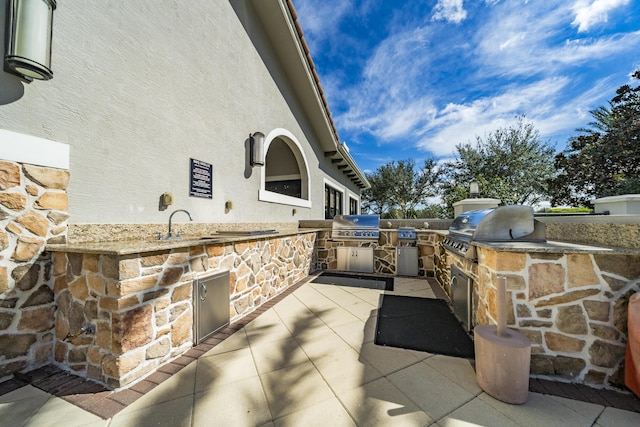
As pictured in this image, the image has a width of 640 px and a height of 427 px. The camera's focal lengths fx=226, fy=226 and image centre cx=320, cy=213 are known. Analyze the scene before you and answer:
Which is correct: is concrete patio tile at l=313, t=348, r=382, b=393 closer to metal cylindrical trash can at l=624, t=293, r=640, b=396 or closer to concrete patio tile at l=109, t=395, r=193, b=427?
concrete patio tile at l=109, t=395, r=193, b=427

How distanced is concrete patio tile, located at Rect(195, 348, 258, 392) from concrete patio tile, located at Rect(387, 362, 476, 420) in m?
1.34

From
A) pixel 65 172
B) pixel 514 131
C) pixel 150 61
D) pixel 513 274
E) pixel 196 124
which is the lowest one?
pixel 513 274

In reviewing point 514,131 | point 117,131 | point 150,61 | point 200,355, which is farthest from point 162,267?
point 514,131

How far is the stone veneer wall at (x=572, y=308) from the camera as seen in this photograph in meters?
1.95

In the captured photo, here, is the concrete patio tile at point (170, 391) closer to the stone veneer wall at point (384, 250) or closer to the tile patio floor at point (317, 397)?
the tile patio floor at point (317, 397)

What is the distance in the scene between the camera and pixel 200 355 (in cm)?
238

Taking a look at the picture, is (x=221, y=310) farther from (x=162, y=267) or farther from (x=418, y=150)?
(x=418, y=150)

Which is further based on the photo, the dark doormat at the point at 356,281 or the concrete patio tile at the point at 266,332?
the dark doormat at the point at 356,281

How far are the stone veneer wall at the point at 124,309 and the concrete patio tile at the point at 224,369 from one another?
0.42m

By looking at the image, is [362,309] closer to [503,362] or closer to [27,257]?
[503,362]

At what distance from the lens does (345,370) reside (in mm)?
2137

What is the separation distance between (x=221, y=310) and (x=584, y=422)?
11.2 ft

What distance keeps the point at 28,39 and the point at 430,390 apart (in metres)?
4.40

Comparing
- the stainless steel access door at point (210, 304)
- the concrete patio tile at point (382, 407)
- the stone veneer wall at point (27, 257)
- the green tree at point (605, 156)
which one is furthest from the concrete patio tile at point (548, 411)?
the green tree at point (605, 156)
